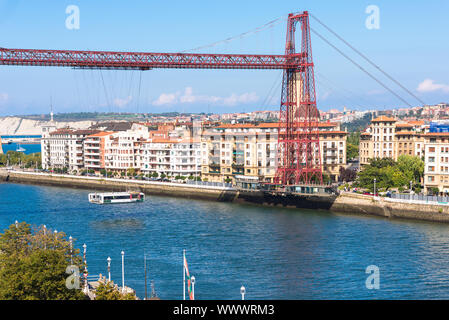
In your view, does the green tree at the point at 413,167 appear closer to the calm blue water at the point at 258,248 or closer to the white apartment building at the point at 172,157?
the calm blue water at the point at 258,248

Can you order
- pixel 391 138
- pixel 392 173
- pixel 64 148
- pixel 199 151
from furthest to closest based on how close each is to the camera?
pixel 64 148 → pixel 199 151 → pixel 391 138 → pixel 392 173

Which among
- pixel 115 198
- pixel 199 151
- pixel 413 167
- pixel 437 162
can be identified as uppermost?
pixel 199 151

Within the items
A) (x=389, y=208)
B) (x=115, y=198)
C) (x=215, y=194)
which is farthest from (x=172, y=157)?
(x=389, y=208)

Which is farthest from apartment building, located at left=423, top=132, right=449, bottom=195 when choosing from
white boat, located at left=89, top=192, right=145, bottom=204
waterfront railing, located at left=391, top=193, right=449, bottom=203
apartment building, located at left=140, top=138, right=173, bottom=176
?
apartment building, located at left=140, top=138, right=173, bottom=176

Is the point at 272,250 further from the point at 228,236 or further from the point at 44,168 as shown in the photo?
the point at 44,168

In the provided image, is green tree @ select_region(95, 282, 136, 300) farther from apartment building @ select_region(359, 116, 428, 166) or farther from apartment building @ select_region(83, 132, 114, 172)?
apartment building @ select_region(83, 132, 114, 172)

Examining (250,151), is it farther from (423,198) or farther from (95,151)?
(95,151)

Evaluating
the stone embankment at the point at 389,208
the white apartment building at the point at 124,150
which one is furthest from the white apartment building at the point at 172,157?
the stone embankment at the point at 389,208

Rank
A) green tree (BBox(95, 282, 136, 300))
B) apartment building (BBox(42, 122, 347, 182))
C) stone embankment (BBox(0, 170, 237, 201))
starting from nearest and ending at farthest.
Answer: green tree (BBox(95, 282, 136, 300)) → stone embankment (BBox(0, 170, 237, 201)) → apartment building (BBox(42, 122, 347, 182))

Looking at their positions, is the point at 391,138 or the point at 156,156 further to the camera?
the point at 156,156
